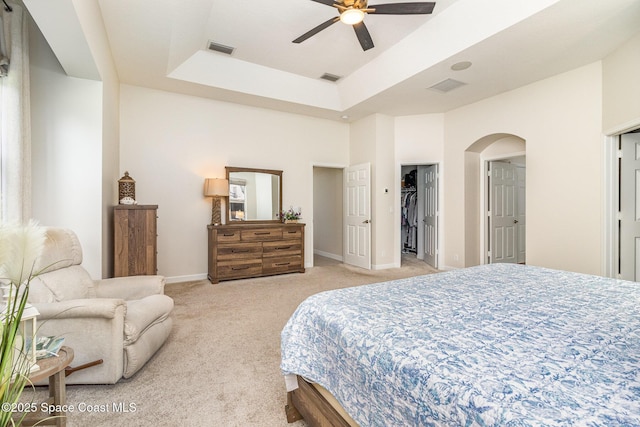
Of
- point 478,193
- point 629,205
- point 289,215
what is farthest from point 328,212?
point 629,205

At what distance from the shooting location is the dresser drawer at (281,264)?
4.91m

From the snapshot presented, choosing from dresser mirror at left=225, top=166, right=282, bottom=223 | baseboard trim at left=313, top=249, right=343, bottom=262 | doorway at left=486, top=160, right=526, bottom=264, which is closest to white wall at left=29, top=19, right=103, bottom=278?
dresser mirror at left=225, top=166, right=282, bottom=223

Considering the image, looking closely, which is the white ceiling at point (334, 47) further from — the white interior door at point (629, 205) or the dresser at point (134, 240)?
the dresser at point (134, 240)

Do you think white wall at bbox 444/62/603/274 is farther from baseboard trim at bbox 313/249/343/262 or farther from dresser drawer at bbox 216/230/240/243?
dresser drawer at bbox 216/230/240/243

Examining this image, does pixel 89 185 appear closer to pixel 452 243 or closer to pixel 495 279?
pixel 495 279

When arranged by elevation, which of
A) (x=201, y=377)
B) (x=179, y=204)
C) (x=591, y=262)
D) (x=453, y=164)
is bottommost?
(x=201, y=377)

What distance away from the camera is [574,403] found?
0.70 metres

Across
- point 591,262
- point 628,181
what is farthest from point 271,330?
point 628,181

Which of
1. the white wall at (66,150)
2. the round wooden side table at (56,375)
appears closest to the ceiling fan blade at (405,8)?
the white wall at (66,150)

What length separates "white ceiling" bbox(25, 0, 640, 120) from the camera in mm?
2752

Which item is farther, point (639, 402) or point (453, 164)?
point (453, 164)

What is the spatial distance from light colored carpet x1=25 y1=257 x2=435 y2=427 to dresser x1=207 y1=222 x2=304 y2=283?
958mm

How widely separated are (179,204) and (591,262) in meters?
5.54

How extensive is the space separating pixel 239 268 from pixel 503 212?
482cm
